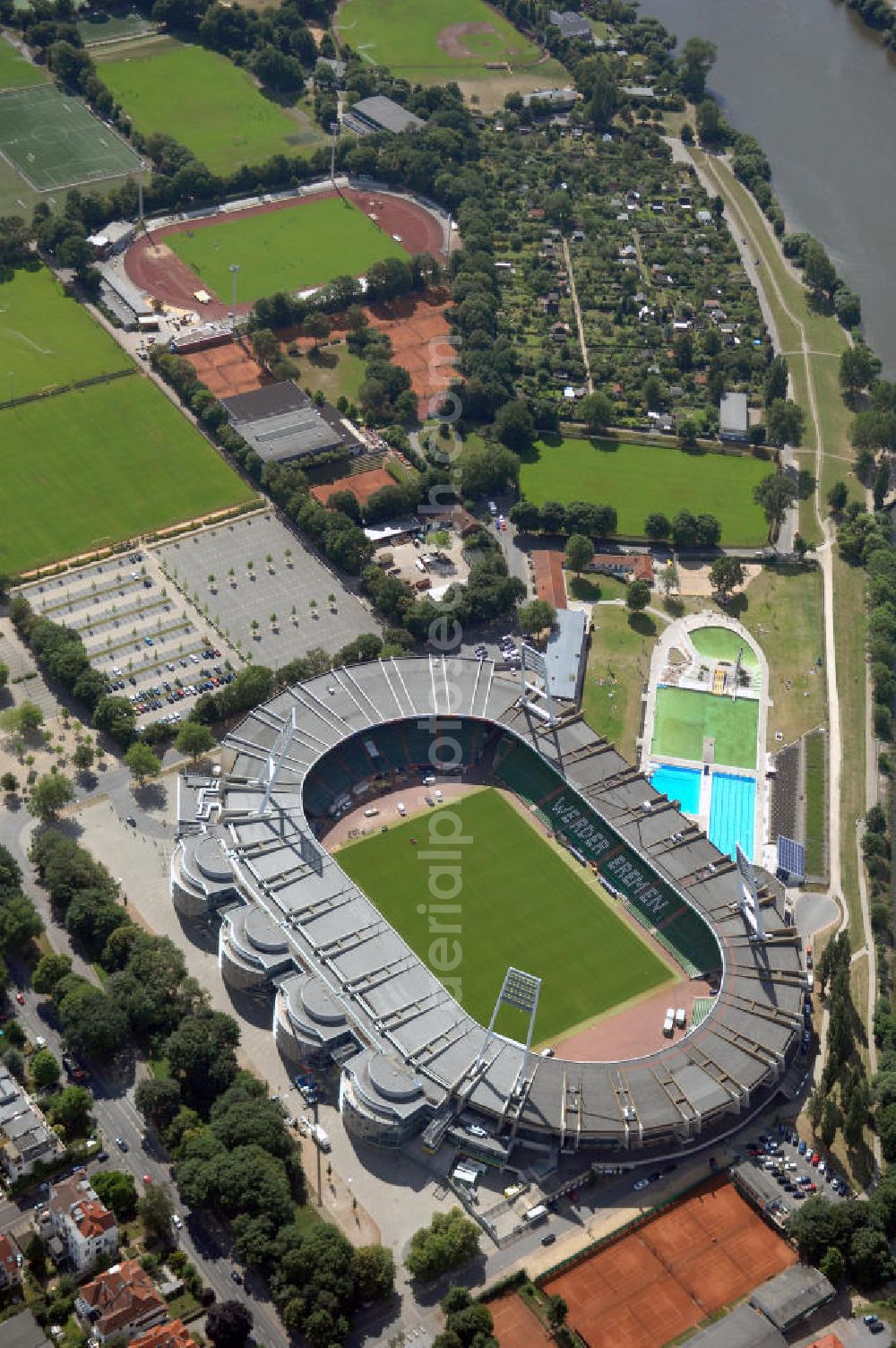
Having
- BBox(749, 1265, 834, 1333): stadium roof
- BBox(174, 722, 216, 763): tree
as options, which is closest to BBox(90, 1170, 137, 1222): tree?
BBox(174, 722, 216, 763): tree

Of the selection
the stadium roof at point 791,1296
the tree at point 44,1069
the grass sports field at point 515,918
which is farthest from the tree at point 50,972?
the stadium roof at point 791,1296

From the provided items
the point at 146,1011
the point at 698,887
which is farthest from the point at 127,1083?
the point at 698,887

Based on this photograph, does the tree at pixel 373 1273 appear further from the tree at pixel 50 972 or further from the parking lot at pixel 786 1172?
the tree at pixel 50 972

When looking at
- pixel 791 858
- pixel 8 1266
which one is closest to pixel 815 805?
pixel 791 858

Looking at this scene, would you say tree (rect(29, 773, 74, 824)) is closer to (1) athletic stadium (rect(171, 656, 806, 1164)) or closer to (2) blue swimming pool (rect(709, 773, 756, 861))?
(1) athletic stadium (rect(171, 656, 806, 1164))

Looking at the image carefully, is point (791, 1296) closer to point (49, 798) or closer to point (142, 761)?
point (142, 761)

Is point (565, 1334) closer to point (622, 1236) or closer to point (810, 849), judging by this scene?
point (622, 1236)
